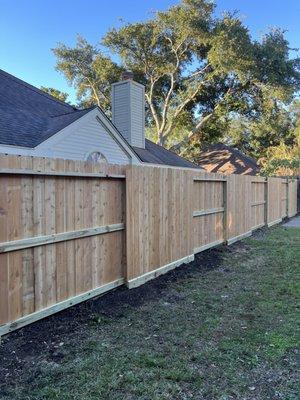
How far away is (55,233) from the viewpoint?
3939 mm

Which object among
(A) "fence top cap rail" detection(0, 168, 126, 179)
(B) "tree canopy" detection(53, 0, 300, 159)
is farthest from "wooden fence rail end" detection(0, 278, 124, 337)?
(B) "tree canopy" detection(53, 0, 300, 159)

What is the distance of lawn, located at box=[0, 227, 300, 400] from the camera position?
Answer: 2680 millimetres

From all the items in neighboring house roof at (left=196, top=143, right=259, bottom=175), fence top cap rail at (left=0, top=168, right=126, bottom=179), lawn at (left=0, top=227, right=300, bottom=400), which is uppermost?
neighboring house roof at (left=196, top=143, right=259, bottom=175)

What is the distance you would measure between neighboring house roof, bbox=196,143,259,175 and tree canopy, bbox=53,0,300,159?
4.89ft

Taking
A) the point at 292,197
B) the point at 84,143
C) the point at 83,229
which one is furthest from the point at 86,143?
the point at 292,197

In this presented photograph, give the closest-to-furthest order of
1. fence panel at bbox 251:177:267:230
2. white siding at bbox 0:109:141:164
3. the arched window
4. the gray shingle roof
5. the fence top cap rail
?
the fence top cap rail → the gray shingle roof → white siding at bbox 0:109:141:164 → the arched window → fence panel at bbox 251:177:267:230

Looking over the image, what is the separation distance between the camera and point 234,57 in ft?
75.5

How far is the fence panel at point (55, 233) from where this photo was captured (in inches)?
134

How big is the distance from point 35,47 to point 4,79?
1585 centimetres

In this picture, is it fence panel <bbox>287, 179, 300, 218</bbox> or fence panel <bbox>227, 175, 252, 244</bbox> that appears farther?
fence panel <bbox>287, 179, 300, 218</bbox>

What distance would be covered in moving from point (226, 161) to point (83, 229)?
2710cm

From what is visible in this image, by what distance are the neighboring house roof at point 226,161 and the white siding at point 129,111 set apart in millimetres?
14251

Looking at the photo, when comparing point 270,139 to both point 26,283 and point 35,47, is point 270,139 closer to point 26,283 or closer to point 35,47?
point 35,47

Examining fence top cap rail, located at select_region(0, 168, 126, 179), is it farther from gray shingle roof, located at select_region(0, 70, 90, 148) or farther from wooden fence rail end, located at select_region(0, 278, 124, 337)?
gray shingle roof, located at select_region(0, 70, 90, 148)
